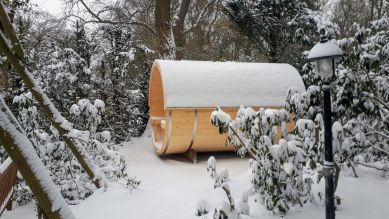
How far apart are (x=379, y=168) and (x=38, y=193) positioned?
5271 millimetres

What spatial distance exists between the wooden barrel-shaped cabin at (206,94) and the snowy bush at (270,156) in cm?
300

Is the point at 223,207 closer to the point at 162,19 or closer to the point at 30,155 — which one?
the point at 30,155

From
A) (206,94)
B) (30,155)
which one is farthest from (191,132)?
(30,155)

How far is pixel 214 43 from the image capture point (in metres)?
17.0

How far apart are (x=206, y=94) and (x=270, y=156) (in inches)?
143

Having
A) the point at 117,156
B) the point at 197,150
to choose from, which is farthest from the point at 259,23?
the point at 117,156

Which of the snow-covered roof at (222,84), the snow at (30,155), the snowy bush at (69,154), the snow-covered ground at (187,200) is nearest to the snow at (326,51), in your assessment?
the snow-covered ground at (187,200)

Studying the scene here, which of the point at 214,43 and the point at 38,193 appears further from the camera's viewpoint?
the point at 214,43

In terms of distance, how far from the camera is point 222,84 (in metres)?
7.77

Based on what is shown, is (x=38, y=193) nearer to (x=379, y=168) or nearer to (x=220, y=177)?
(x=220, y=177)

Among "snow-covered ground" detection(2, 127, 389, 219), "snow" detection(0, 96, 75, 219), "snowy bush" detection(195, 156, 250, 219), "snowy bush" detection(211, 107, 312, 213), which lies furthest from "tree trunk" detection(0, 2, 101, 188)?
"snowy bush" detection(211, 107, 312, 213)

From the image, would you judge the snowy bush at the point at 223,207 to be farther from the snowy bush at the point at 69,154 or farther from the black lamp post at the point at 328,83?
the snowy bush at the point at 69,154

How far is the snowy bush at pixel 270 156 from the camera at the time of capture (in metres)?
4.04

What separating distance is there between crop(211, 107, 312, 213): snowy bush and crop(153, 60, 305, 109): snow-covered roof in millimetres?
3003
